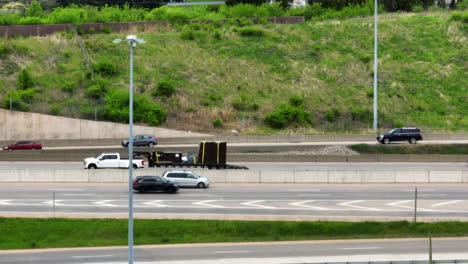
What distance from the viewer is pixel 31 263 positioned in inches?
1096

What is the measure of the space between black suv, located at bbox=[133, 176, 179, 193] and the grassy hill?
3213 cm

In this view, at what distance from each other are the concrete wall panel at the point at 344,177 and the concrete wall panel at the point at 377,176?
30 centimetres

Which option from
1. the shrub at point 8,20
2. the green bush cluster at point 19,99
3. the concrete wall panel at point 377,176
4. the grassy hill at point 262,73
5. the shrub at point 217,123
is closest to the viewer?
the concrete wall panel at point 377,176

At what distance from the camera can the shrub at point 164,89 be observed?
3165 inches

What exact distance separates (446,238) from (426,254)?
355cm

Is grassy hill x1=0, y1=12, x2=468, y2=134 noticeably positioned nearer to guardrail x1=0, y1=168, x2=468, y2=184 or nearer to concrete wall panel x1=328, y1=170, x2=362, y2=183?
guardrail x1=0, y1=168, x2=468, y2=184

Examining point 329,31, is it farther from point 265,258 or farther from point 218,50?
point 265,258

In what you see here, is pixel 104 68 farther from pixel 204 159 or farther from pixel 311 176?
pixel 311 176

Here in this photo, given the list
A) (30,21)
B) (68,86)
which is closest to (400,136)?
(68,86)

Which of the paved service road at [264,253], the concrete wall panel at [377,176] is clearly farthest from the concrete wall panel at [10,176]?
the concrete wall panel at [377,176]

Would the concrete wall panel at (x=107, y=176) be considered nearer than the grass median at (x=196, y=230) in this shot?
No

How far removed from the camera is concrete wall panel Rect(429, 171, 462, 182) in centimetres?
4634

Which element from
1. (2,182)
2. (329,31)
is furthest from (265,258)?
(329,31)

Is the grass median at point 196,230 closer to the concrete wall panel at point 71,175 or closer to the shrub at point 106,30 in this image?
the concrete wall panel at point 71,175
